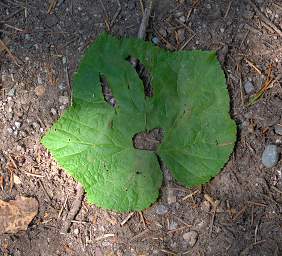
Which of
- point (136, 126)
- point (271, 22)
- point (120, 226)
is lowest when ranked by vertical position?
point (120, 226)

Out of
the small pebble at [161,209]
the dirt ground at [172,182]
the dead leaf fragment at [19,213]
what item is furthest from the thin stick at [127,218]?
the dead leaf fragment at [19,213]

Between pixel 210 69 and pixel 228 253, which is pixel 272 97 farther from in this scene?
pixel 228 253

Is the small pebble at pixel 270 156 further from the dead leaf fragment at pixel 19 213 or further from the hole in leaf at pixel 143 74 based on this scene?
the dead leaf fragment at pixel 19 213

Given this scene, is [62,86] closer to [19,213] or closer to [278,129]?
[19,213]

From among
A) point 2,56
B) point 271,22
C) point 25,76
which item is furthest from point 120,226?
point 271,22

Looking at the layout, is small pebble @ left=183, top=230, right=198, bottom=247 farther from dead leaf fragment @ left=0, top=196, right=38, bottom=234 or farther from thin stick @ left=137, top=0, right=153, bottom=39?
thin stick @ left=137, top=0, right=153, bottom=39

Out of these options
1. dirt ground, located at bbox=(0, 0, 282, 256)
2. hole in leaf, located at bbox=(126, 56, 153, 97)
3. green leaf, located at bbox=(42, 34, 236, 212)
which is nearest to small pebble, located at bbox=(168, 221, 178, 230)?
dirt ground, located at bbox=(0, 0, 282, 256)

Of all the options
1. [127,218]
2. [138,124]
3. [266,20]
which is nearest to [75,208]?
[127,218]
